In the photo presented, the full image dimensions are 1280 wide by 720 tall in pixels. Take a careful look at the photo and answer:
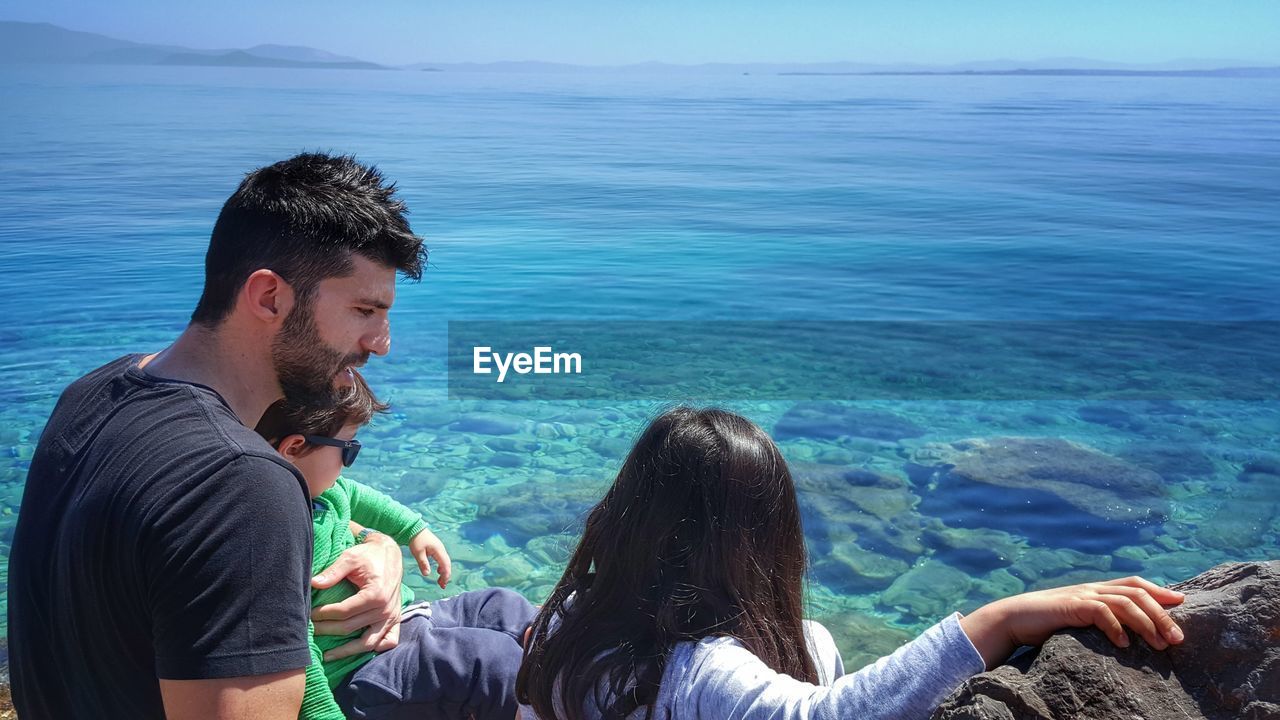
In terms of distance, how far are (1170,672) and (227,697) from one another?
4.84 ft

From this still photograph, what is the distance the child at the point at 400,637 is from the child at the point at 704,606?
0.44m

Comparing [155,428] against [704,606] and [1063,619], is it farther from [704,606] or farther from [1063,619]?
[1063,619]

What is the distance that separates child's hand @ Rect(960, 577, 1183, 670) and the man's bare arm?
108cm

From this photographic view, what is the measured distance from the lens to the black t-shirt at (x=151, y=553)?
1.55 meters

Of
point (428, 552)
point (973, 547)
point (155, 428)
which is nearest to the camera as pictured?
point (155, 428)

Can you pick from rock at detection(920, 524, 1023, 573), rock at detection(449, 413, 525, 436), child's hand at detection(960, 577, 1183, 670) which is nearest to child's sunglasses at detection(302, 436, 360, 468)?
child's hand at detection(960, 577, 1183, 670)

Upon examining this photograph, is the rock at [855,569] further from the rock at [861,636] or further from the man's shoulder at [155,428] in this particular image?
the man's shoulder at [155,428]

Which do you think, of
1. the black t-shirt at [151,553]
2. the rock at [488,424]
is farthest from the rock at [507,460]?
the black t-shirt at [151,553]

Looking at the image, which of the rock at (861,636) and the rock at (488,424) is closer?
the rock at (861,636)

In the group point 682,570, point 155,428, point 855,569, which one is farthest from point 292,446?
point 855,569

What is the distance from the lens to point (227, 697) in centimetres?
156

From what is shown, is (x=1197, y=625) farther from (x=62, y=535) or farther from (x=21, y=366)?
(x=21, y=366)

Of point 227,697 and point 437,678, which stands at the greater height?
point 227,697

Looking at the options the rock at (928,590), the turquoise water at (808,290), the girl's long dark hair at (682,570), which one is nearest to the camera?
the girl's long dark hair at (682,570)
